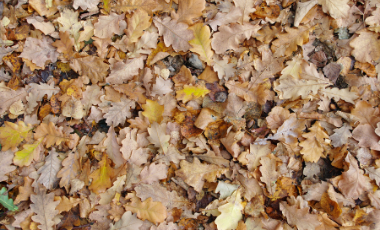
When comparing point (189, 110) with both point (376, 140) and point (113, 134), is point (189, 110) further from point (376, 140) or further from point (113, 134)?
point (376, 140)

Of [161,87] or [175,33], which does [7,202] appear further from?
[175,33]

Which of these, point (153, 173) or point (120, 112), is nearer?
point (153, 173)

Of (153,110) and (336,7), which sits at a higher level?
(336,7)

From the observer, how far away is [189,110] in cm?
228

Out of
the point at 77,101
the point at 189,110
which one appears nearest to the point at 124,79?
the point at 77,101

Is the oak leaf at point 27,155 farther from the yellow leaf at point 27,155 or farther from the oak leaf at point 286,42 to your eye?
the oak leaf at point 286,42

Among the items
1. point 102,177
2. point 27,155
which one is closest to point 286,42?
point 102,177

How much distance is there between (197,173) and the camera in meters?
2.17

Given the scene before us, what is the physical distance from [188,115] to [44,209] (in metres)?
1.46

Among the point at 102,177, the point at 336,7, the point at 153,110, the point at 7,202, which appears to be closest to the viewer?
the point at 7,202

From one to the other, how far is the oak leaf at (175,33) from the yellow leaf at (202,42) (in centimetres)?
5

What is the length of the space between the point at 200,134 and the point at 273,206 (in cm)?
93

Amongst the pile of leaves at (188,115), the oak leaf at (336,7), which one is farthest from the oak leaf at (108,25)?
the oak leaf at (336,7)

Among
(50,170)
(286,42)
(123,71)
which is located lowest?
(50,170)
